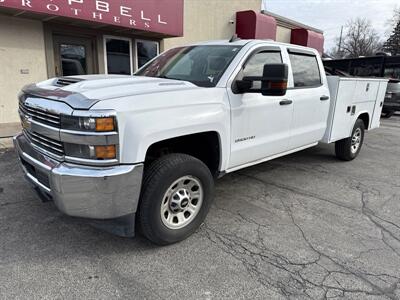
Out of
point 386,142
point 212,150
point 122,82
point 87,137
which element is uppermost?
point 122,82

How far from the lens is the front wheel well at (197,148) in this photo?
126 inches

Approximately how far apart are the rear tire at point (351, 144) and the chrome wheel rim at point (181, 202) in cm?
382

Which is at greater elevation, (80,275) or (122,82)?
(122,82)

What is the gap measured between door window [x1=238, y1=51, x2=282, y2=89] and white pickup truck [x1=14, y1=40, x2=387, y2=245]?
0.5 inches

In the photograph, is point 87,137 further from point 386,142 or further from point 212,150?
point 386,142

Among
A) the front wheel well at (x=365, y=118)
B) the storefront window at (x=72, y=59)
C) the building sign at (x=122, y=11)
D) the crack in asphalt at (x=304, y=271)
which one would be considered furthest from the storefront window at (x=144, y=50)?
the crack in asphalt at (x=304, y=271)

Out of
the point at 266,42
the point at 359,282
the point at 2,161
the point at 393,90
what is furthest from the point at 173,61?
the point at 393,90

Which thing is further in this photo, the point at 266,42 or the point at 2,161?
the point at 2,161

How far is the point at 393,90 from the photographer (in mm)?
13883

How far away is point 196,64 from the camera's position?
3990mm

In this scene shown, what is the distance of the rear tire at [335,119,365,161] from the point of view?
6.07 metres

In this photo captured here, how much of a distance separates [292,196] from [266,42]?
202 cm

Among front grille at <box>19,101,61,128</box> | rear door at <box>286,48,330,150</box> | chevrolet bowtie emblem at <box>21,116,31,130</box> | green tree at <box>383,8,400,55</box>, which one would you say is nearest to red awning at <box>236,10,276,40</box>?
rear door at <box>286,48,330,150</box>

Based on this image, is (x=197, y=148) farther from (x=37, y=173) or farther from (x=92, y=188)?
(x=37, y=173)
